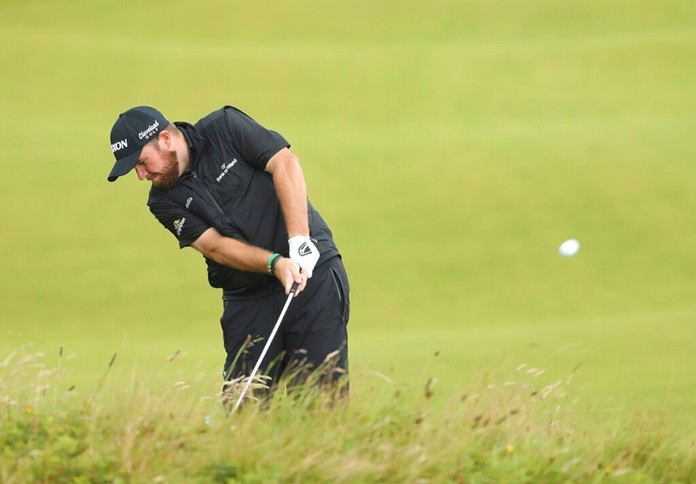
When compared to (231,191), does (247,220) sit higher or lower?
lower

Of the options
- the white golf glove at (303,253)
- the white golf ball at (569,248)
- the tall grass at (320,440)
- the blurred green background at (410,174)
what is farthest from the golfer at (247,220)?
the white golf ball at (569,248)

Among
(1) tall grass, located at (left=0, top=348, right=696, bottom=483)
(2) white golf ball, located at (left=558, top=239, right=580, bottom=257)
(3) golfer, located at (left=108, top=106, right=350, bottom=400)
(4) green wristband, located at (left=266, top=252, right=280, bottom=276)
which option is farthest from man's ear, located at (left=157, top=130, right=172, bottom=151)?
(2) white golf ball, located at (left=558, top=239, right=580, bottom=257)

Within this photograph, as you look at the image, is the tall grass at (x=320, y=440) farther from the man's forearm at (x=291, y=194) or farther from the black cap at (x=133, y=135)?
the black cap at (x=133, y=135)

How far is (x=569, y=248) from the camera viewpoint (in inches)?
549

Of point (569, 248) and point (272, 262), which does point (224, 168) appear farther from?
point (569, 248)

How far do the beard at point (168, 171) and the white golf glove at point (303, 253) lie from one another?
611 millimetres

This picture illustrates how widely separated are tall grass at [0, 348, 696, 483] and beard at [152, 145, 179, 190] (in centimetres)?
107

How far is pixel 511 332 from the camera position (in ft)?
39.0

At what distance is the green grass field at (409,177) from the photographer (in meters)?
11.7

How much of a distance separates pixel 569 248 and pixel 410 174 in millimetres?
2751

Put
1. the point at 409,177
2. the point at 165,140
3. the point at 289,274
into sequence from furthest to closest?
the point at 409,177, the point at 165,140, the point at 289,274

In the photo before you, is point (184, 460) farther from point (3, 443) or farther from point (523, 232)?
point (523, 232)

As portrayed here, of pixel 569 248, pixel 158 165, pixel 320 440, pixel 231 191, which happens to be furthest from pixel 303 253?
pixel 569 248

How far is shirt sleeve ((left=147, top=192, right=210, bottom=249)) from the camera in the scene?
5.89 m
